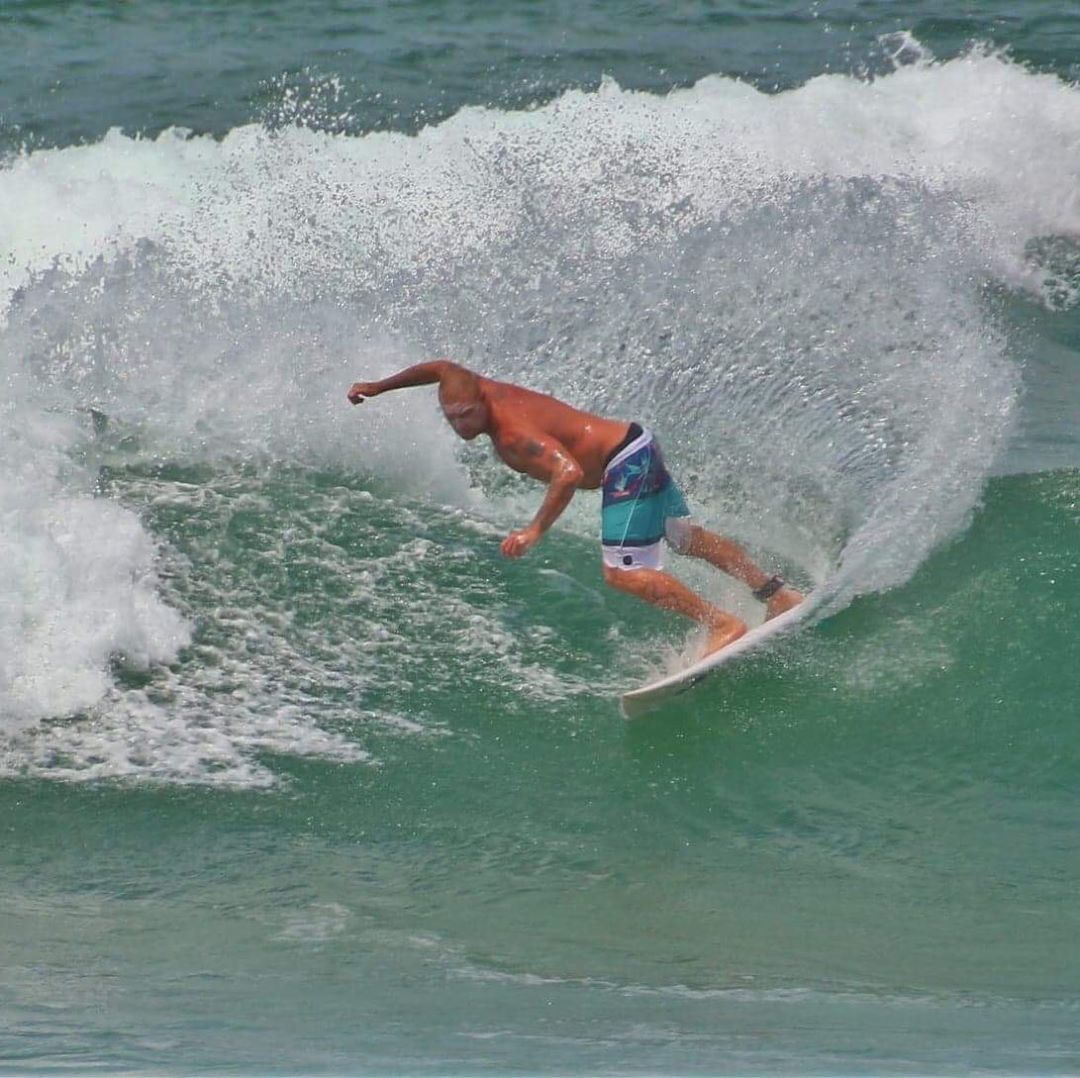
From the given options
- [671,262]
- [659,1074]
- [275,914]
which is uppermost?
[671,262]

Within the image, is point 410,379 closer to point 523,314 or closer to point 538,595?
point 538,595

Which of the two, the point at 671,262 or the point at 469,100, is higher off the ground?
the point at 469,100

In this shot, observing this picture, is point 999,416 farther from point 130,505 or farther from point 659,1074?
point 659,1074

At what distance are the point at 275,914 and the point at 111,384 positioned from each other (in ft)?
17.8

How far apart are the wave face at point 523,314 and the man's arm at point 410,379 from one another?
4.64ft

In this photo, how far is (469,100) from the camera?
15109 millimetres

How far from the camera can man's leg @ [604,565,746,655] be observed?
22.9 ft

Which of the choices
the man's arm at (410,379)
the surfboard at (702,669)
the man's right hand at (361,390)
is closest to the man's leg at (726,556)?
the surfboard at (702,669)

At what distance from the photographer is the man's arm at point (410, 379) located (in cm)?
673

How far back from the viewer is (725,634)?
22.8 feet

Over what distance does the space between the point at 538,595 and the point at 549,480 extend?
133cm

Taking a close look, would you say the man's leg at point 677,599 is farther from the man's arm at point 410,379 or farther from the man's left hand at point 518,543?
the man's arm at point 410,379

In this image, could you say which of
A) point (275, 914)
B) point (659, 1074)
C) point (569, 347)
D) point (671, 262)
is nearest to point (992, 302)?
point (671, 262)

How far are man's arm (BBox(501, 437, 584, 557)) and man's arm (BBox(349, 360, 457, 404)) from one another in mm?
474
